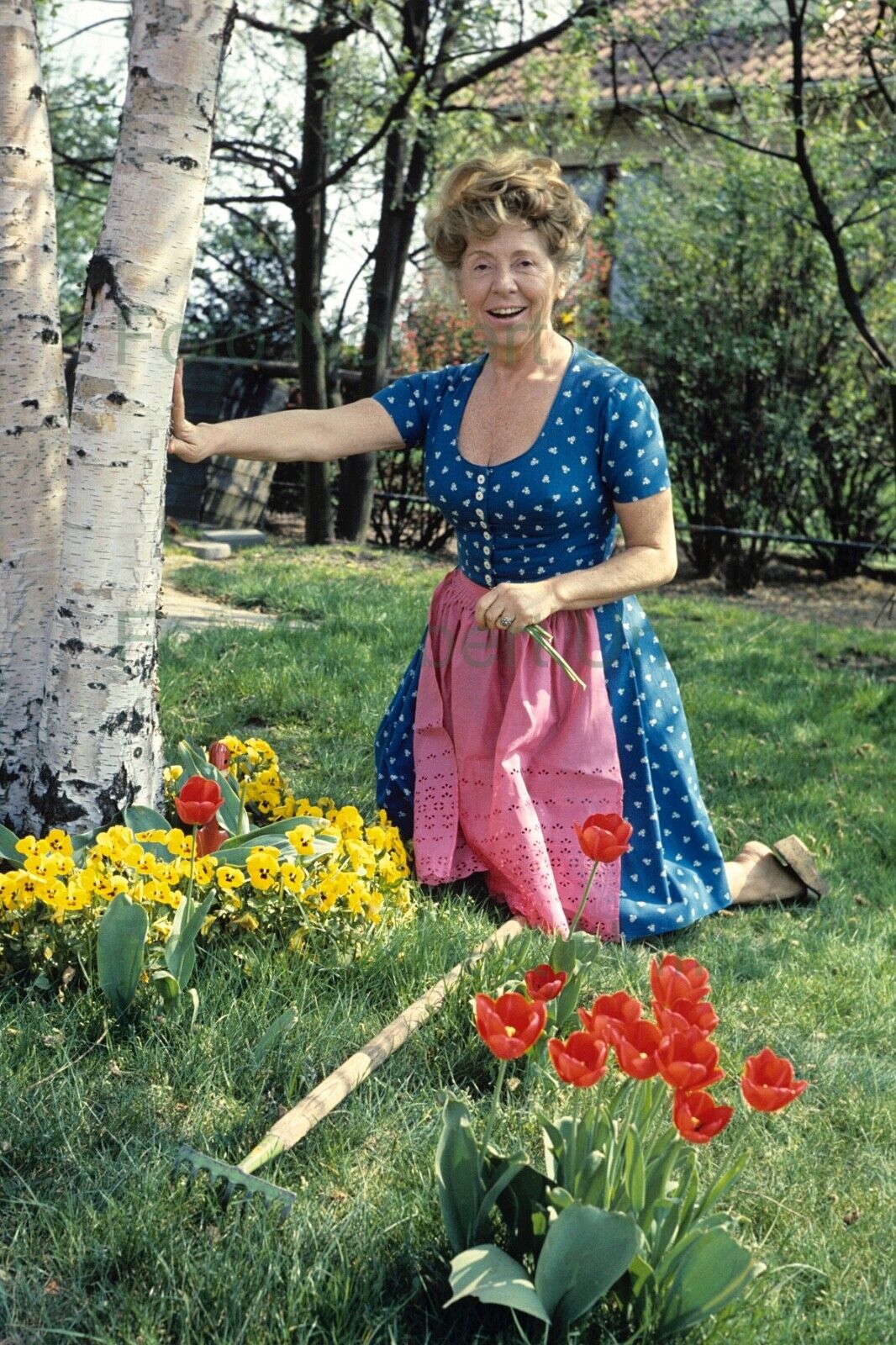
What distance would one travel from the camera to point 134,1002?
7.59 ft

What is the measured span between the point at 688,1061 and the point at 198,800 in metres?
0.95

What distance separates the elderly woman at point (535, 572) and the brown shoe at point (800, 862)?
262 millimetres

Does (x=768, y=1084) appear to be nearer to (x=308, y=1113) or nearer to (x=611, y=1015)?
(x=611, y=1015)

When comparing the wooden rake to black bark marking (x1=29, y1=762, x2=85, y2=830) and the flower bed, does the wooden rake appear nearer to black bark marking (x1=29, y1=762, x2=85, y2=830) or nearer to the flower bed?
the flower bed

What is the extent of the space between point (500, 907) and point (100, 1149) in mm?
1343

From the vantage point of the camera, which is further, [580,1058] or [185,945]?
[185,945]

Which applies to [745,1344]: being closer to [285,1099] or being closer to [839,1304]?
[839,1304]

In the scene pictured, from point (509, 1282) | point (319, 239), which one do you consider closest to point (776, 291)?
point (319, 239)

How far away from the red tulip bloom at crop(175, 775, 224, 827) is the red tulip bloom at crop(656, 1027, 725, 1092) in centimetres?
88

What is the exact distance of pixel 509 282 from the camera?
289 centimetres

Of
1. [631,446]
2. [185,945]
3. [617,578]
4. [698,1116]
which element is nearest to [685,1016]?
[698,1116]

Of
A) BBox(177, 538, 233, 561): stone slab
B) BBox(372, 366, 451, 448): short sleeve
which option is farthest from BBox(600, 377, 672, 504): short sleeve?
BBox(177, 538, 233, 561): stone slab

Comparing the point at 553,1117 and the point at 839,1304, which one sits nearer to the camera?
the point at 839,1304

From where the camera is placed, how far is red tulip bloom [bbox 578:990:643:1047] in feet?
5.02
